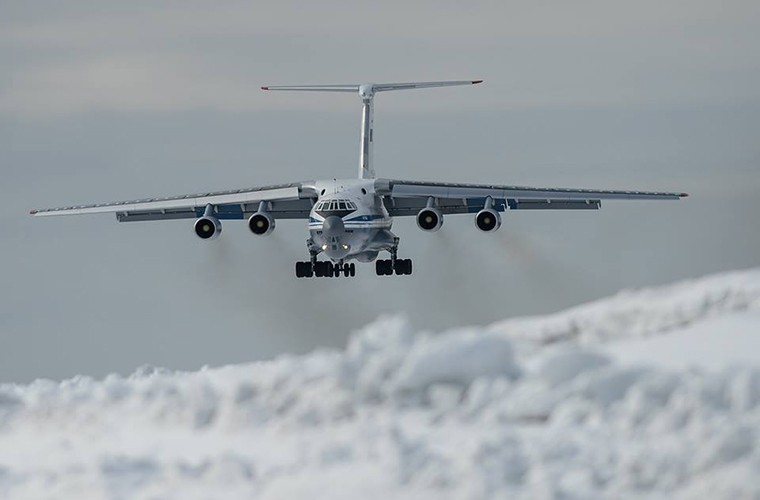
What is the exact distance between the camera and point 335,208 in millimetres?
54500

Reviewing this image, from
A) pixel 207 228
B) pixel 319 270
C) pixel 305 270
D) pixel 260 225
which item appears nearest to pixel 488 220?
pixel 319 270

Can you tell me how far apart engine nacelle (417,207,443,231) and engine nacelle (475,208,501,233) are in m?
1.80

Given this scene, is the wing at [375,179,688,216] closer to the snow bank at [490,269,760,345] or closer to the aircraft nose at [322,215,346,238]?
the aircraft nose at [322,215,346,238]

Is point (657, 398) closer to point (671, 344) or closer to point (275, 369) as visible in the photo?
point (671, 344)

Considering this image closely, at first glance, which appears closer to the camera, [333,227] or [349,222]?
[333,227]

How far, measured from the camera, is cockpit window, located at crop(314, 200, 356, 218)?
178 feet

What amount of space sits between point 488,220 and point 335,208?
14.7 feet

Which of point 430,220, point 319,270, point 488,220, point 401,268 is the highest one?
point 430,220

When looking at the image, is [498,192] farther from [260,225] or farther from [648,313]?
[648,313]

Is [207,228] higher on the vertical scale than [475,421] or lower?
higher

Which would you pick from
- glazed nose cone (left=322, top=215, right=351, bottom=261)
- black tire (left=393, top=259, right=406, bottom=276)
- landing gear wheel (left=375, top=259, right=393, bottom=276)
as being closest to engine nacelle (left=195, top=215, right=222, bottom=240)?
glazed nose cone (left=322, top=215, right=351, bottom=261)

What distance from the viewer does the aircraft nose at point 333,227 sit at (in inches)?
2111

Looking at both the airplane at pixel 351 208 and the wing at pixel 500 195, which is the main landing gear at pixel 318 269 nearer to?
the airplane at pixel 351 208

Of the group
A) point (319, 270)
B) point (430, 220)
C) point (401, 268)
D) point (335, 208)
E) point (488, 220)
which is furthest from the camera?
point (401, 268)
